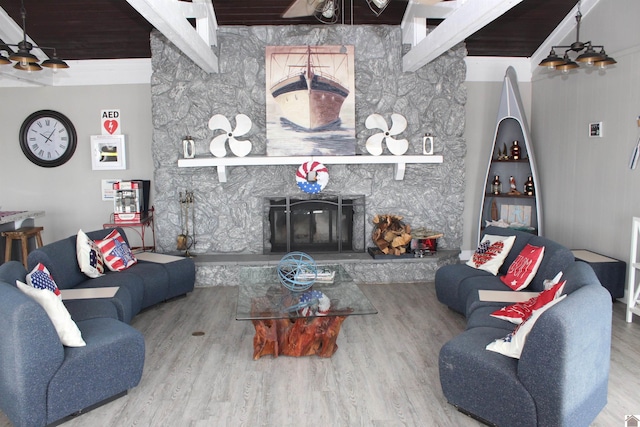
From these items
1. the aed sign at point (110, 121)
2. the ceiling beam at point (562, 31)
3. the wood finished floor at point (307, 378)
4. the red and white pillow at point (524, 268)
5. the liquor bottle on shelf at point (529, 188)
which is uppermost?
the ceiling beam at point (562, 31)

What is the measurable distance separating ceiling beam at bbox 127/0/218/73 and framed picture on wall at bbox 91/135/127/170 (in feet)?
5.84

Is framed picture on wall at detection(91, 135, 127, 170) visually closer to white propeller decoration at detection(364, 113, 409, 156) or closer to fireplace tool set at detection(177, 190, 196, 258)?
fireplace tool set at detection(177, 190, 196, 258)

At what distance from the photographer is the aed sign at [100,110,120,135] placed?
7113mm

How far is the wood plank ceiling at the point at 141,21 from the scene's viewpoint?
5.92 metres

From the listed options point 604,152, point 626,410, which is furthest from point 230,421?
point 604,152

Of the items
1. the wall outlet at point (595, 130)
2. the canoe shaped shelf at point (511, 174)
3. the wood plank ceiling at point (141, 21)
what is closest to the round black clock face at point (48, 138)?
the wood plank ceiling at point (141, 21)

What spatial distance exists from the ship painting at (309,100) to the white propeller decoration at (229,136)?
270mm

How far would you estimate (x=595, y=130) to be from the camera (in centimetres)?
591

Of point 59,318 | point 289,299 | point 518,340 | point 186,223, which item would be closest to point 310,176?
point 186,223

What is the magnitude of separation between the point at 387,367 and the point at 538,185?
3.62m

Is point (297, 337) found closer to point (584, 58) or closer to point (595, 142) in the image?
point (584, 58)

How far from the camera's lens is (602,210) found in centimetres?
581

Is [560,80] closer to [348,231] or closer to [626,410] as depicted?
[348,231]

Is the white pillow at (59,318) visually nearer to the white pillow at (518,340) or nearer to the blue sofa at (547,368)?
the blue sofa at (547,368)
